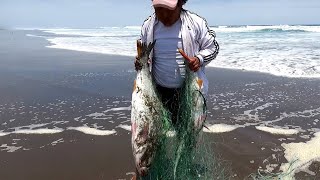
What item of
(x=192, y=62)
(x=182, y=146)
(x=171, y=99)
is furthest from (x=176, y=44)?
(x=182, y=146)

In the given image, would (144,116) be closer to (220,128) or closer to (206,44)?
(206,44)

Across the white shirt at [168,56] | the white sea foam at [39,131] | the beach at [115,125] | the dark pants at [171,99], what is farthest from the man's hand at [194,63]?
the white sea foam at [39,131]

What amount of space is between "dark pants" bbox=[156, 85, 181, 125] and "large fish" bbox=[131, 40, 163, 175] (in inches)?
4.9

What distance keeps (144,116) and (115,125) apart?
3326 mm

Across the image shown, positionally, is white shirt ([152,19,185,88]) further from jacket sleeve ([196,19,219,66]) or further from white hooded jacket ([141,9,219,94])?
jacket sleeve ([196,19,219,66])

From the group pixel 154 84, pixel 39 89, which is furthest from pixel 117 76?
pixel 154 84

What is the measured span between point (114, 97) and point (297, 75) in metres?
5.84

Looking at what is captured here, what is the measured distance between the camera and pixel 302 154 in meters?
5.17

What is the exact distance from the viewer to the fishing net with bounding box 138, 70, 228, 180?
3.37 meters

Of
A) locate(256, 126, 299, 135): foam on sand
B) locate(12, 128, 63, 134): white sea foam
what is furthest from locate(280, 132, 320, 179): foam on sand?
locate(12, 128, 63, 134): white sea foam

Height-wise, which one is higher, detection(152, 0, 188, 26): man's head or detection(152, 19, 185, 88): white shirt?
detection(152, 0, 188, 26): man's head

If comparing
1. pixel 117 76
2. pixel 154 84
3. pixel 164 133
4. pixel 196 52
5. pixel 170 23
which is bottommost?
pixel 117 76

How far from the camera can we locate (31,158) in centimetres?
502

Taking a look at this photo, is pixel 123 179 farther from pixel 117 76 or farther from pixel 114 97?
pixel 117 76
